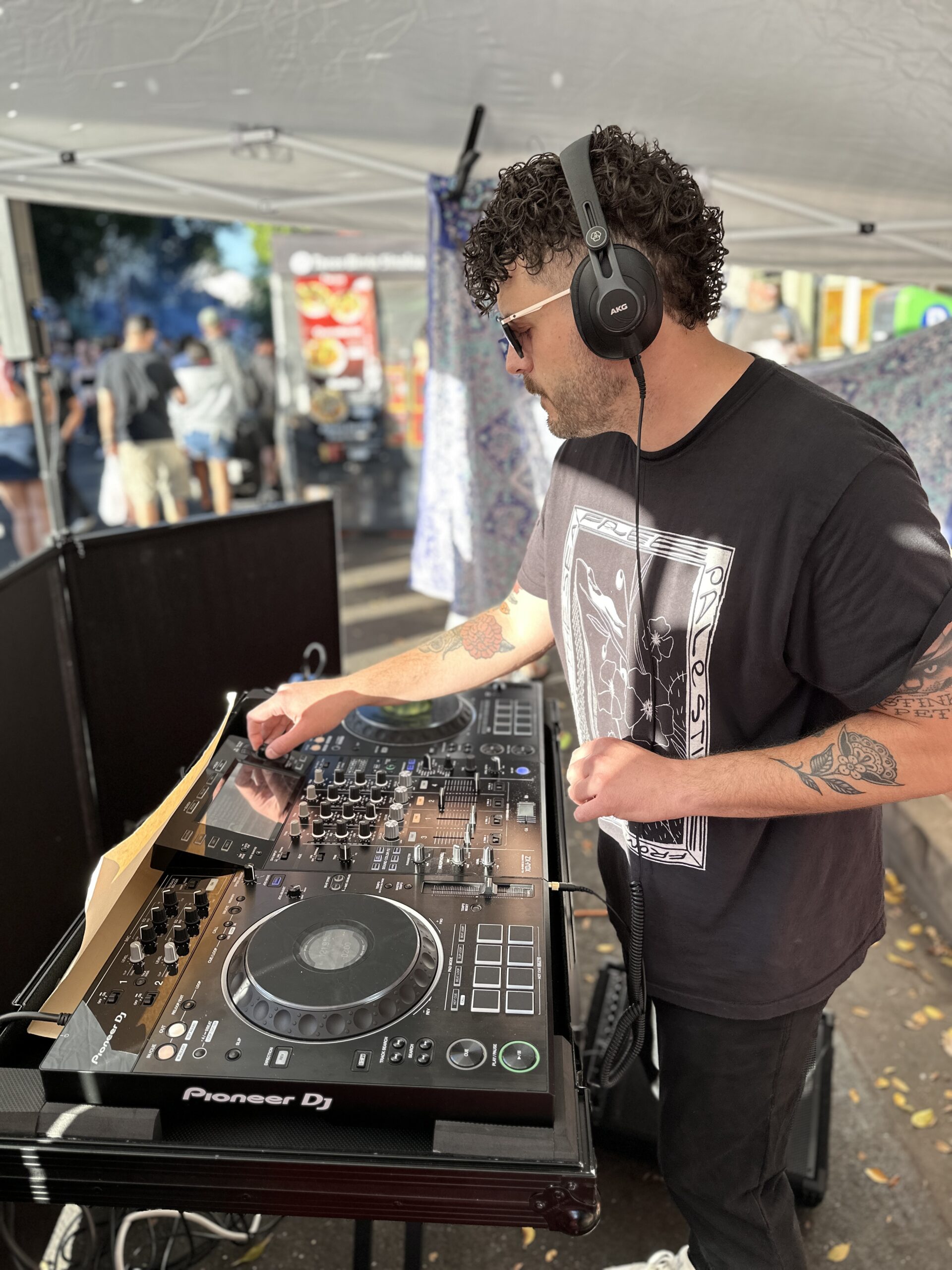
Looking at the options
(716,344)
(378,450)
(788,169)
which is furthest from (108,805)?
(378,450)

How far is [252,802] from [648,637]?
676mm

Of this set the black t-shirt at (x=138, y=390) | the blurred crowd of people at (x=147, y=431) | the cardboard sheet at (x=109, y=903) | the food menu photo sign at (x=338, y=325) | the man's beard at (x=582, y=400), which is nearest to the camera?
the cardboard sheet at (x=109, y=903)

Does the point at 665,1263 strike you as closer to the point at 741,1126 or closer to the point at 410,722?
Result: the point at 741,1126

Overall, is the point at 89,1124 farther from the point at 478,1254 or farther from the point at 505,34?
the point at 505,34

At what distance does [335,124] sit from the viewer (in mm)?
3135

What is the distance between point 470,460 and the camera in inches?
163

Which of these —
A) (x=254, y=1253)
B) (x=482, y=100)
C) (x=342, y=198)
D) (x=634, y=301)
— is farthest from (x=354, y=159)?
(x=254, y=1253)

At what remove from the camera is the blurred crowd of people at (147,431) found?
7004 mm

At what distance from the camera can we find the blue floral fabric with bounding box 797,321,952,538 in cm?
374

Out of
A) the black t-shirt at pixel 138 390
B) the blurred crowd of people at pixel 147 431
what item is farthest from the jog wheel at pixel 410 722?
the black t-shirt at pixel 138 390

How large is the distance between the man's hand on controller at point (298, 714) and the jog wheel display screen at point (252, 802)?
0.06 meters

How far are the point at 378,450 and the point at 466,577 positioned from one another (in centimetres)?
524

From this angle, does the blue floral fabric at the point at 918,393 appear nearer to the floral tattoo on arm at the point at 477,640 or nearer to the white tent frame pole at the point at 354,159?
the white tent frame pole at the point at 354,159

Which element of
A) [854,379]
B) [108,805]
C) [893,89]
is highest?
[893,89]
